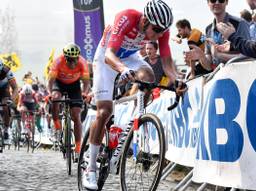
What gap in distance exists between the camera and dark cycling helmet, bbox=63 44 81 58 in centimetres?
964

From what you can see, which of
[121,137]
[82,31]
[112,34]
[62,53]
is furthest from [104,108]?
[82,31]

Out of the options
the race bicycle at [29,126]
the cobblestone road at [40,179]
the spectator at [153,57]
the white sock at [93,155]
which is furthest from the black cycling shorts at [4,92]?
the race bicycle at [29,126]

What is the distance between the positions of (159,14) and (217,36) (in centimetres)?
170

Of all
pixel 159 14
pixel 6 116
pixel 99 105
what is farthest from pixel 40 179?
pixel 159 14

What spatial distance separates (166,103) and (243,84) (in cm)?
305

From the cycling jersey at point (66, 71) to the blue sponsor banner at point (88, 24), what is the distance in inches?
443

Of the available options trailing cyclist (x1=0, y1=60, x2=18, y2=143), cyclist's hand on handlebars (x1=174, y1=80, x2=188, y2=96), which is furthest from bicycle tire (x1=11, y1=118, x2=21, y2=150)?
cyclist's hand on handlebars (x1=174, y1=80, x2=188, y2=96)

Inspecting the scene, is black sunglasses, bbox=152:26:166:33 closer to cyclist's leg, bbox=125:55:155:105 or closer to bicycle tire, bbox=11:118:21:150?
cyclist's leg, bbox=125:55:155:105

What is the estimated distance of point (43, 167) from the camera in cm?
998

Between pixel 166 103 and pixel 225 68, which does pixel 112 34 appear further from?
pixel 166 103

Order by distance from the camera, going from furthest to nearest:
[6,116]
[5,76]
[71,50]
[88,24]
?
[88,24] < [6,116] < [5,76] < [71,50]

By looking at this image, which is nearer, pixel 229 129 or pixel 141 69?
pixel 229 129

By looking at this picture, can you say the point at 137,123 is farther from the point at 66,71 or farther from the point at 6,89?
the point at 6,89

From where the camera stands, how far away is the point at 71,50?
9680 mm
